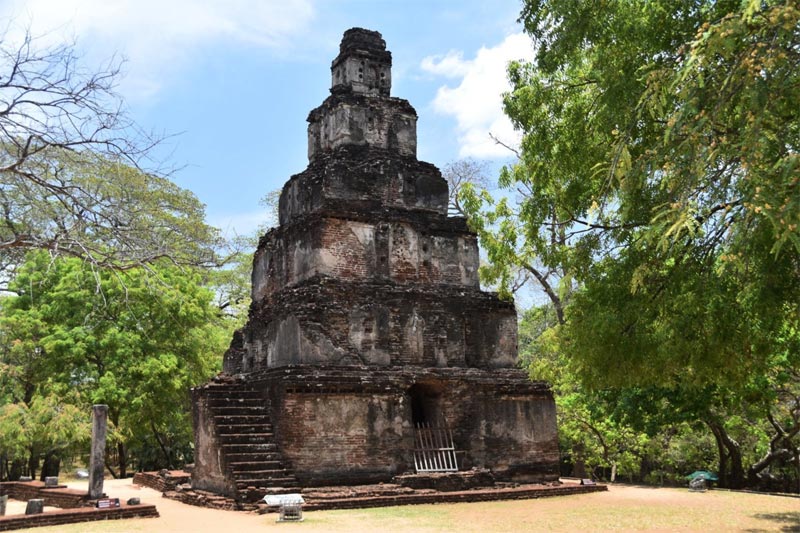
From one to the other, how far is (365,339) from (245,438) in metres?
3.62

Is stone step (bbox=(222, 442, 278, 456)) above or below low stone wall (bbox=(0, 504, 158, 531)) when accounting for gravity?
above

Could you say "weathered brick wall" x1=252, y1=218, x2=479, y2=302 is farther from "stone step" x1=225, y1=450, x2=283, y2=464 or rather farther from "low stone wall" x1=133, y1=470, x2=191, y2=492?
"low stone wall" x1=133, y1=470, x2=191, y2=492

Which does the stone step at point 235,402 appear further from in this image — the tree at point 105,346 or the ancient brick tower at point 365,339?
the tree at point 105,346

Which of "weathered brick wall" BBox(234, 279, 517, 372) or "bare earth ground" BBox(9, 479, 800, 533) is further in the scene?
"weathered brick wall" BBox(234, 279, 517, 372)

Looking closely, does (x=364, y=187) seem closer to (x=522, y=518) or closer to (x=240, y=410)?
(x=240, y=410)

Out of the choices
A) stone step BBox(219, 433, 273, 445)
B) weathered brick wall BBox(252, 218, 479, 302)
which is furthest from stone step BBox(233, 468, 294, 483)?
weathered brick wall BBox(252, 218, 479, 302)

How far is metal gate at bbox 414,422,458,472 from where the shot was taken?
55.9 feet

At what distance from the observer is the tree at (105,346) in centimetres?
2405

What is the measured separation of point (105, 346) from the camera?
24.5 m

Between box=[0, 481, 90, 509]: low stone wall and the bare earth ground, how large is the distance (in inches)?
64.0

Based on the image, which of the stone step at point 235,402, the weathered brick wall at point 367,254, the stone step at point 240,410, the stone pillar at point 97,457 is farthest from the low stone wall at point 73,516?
the weathered brick wall at point 367,254

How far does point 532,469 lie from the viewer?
18.3 metres

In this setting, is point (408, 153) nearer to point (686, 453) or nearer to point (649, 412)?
point (649, 412)

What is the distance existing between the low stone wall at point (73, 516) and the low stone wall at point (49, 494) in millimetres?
1370
